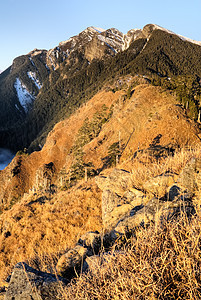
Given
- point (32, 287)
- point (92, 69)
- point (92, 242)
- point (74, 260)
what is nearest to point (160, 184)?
point (92, 242)

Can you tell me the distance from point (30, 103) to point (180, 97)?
19261 centimetres

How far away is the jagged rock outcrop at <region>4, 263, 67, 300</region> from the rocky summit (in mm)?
12

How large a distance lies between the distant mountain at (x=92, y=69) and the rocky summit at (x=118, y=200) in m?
1.80

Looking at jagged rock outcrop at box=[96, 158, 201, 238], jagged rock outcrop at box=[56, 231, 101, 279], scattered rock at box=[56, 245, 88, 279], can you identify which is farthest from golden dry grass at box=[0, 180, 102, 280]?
scattered rock at box=[56, 245, 88, 279]

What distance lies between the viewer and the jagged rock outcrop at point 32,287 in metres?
2.22

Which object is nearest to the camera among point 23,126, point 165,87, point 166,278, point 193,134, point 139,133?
point 166,278

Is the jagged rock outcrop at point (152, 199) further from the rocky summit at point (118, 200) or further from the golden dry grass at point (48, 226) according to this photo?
the golden dry grass at point (48, 226)

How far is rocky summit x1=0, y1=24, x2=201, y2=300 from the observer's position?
175cm

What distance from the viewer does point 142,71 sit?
220 feet

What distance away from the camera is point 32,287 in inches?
90.7

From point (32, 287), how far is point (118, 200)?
470cm

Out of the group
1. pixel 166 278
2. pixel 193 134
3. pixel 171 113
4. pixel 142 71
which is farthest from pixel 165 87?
pixel 166 278

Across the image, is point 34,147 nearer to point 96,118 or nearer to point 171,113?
point 96,118

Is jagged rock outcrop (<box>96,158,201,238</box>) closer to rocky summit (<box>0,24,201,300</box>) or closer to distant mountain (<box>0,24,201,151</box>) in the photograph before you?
rocky summit (<box>0,24,201,300</box>)
